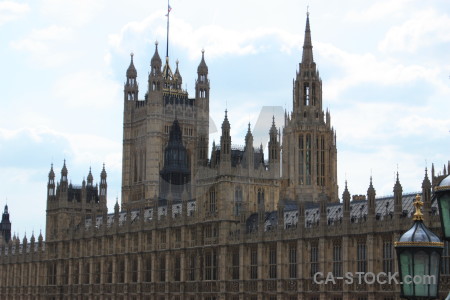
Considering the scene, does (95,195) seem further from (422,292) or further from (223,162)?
(422,292)

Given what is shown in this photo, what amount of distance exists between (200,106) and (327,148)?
2968 cm

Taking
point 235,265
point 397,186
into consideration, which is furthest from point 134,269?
point 397,186

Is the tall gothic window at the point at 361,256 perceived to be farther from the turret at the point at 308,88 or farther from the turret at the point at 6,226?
the turret at the point at 6,226

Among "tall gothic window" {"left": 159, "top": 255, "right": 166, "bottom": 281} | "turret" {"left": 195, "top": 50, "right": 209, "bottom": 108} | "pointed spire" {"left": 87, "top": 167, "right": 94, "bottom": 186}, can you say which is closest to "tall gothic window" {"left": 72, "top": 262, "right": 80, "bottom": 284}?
"pointed spire" {"left": 87, "top": 167, "right": 94, "bottom": 186}

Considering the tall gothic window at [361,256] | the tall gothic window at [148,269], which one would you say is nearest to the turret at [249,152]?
the tall gothic window at [148,269]

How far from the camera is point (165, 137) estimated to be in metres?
161

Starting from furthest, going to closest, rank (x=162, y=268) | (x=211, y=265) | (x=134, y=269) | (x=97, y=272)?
1. (x=97, y=272)
2. (x=134, y=269)
3. (x=162, y=268)
4. (x=211, y=265)

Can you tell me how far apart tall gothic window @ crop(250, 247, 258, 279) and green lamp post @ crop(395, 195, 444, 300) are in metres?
73.3

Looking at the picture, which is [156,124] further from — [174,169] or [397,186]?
[397,186]

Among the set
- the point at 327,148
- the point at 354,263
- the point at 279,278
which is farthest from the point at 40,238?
the point at 354,263

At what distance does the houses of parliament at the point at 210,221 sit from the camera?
76.6 metres

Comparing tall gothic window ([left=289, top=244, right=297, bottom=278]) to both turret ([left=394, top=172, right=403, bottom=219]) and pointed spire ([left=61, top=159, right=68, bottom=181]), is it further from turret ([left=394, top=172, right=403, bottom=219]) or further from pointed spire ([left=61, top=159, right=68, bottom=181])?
pointed spire ([left=61, top=159, right=68, bottom=181])

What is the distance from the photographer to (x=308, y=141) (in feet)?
467

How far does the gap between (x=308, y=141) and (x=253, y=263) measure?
184 feet
